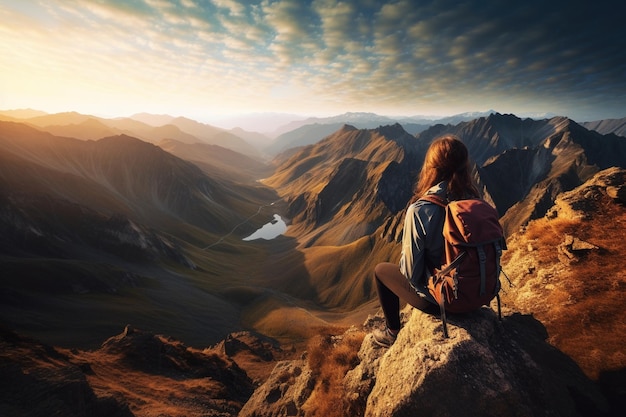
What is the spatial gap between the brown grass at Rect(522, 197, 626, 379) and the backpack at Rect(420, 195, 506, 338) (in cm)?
575

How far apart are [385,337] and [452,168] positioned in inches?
230

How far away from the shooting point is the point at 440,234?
21.9ft

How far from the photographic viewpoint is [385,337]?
999 cm

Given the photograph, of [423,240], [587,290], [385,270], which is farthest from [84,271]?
[587,290]

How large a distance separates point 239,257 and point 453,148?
18760cm

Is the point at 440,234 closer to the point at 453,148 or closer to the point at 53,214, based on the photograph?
the point at 453,148

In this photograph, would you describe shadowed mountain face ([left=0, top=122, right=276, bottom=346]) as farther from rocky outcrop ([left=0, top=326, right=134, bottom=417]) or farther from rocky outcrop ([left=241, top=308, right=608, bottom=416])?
rocky outcrop ([left=241, top=308, right=608, bottom=416])

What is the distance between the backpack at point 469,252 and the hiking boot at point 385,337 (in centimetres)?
356

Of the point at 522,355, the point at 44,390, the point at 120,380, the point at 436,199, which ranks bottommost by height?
the point at 120,380

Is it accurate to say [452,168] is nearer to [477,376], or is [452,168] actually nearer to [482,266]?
[482,266]

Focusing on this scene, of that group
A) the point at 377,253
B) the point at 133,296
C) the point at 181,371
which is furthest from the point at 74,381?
the point at 377,253

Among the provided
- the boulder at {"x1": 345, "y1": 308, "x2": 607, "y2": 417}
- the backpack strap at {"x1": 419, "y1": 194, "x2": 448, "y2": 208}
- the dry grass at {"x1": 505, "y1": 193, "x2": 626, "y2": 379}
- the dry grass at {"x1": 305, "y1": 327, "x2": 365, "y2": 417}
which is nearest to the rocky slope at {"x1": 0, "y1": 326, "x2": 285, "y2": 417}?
the dry grass at {"x1": 305, "y1": 327, "x2": 365, "y2": 417}

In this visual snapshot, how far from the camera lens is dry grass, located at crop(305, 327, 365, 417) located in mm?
10361

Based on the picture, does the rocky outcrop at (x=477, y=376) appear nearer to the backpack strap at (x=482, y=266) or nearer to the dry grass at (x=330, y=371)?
the dry grass at (x=330, y=371)
